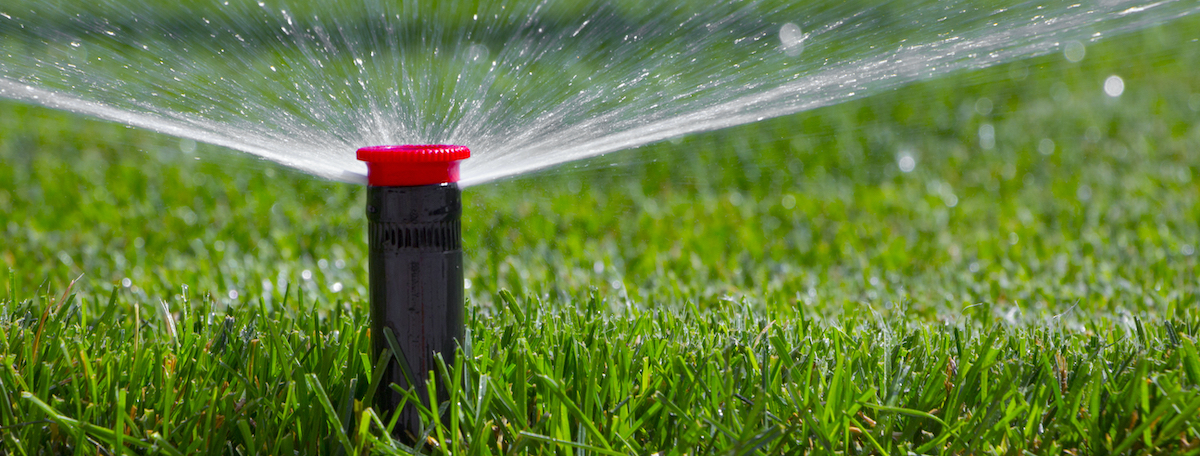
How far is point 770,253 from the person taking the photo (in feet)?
11.4

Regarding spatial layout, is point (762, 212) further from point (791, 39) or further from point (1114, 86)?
point (1114, 86)

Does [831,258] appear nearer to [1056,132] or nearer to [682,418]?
[682,418]

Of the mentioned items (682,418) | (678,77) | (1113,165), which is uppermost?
(678,77)

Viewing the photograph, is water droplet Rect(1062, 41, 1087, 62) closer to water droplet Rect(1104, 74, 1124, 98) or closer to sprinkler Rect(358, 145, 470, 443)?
water droplet Rect(1104, 74, 1124, 98)

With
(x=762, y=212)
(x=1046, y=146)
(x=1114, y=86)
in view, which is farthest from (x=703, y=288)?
(x=1114, y=86)

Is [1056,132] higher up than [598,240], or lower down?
higher up

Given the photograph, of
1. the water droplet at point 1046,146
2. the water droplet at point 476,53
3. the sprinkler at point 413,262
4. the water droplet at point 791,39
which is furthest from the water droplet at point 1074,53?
the sprinkler at point 413,262

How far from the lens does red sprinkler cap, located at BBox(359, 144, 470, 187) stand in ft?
4.65

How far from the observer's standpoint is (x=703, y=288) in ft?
9.55

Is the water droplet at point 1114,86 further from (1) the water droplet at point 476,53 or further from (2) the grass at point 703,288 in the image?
(1) the water droplet at point 476,53

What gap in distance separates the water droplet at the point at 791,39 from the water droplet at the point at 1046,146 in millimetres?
1766

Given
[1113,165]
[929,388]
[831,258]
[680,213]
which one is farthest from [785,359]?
[1113,165]

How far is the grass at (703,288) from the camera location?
154cm

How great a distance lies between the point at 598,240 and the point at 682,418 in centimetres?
215
